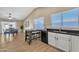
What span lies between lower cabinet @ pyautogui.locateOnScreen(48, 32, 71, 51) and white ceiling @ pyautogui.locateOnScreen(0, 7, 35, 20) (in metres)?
0.59

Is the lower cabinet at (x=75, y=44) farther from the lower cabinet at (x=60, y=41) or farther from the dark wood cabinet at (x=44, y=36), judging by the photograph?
the dark wood cabinet at (x=44, y=36)

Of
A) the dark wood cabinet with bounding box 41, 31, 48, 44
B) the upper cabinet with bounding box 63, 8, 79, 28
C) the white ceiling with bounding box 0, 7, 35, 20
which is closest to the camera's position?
the white ceiling with bounding box 0, 7, 35, 20

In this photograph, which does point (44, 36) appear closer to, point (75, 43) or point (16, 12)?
point (75, 43)

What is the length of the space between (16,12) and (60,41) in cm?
95

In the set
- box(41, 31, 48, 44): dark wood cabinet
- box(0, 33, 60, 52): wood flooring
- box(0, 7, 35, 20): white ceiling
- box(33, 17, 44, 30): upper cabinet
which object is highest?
box(0, 7, 35, 20): white ceiling

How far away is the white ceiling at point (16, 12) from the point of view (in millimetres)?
1638

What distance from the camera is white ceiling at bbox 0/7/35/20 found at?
5.37 feet

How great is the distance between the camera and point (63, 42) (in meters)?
1.75

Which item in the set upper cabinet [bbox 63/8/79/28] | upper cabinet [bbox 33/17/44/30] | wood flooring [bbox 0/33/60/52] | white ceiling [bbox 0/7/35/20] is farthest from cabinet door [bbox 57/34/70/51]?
white ceiling [bbox 0/7/35/20]

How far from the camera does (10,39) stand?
1780 millimetres

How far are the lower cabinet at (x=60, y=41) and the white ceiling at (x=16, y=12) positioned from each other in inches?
23.2

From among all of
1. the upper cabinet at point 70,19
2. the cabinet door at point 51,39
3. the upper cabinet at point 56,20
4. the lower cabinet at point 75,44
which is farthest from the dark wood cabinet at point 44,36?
the lower cabinet at point 75,44

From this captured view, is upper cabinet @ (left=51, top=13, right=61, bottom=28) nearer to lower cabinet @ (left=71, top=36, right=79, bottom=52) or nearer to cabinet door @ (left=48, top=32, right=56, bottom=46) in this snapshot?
cabinet door @ (left=48, top=32, right=56, bottom=46)
